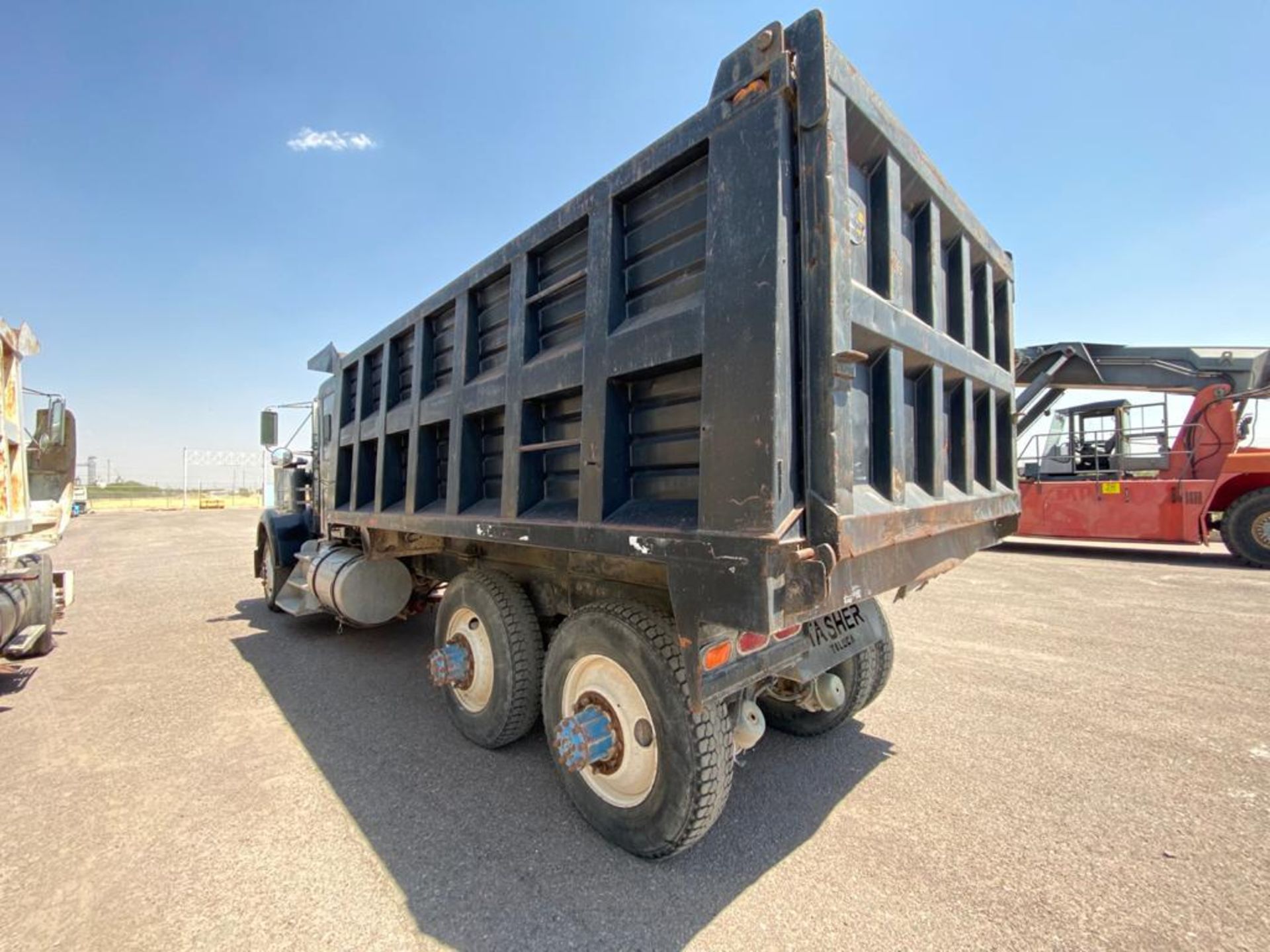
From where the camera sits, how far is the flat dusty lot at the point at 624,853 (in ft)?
6.30

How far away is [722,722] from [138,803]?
2.92m

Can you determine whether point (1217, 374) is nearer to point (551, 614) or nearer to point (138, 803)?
point (551, 614)

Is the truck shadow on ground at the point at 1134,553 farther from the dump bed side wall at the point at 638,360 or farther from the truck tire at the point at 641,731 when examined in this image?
the dump bed side wall at the point at 638,360

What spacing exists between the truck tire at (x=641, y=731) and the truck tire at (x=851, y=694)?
118 cm

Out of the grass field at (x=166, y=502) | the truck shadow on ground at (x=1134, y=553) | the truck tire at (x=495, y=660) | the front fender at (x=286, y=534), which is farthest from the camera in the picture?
the grass field at (x=166, y=502)

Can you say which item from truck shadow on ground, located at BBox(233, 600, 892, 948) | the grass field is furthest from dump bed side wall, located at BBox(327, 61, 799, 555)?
the grass field

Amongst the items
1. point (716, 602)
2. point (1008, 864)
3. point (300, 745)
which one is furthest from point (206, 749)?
point (1008, 864)

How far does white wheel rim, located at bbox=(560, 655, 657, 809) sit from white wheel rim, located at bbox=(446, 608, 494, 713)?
0.91 metres

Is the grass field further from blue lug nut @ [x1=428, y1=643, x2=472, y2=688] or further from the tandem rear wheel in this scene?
the tandem rear wheel

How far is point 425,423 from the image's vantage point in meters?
3.69

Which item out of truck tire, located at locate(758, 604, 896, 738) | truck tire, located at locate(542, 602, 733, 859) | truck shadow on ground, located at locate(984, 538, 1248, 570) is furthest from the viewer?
truck shadow on ground, located at locate(984, 538, 1248, 570)

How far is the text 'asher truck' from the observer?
5.84ft

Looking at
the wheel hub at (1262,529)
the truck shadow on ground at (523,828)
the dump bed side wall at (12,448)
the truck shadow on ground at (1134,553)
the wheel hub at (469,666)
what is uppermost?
the dump bed side wall at (12,448)

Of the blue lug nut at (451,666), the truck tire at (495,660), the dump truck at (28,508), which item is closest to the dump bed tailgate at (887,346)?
the truck tire at (495,660)
